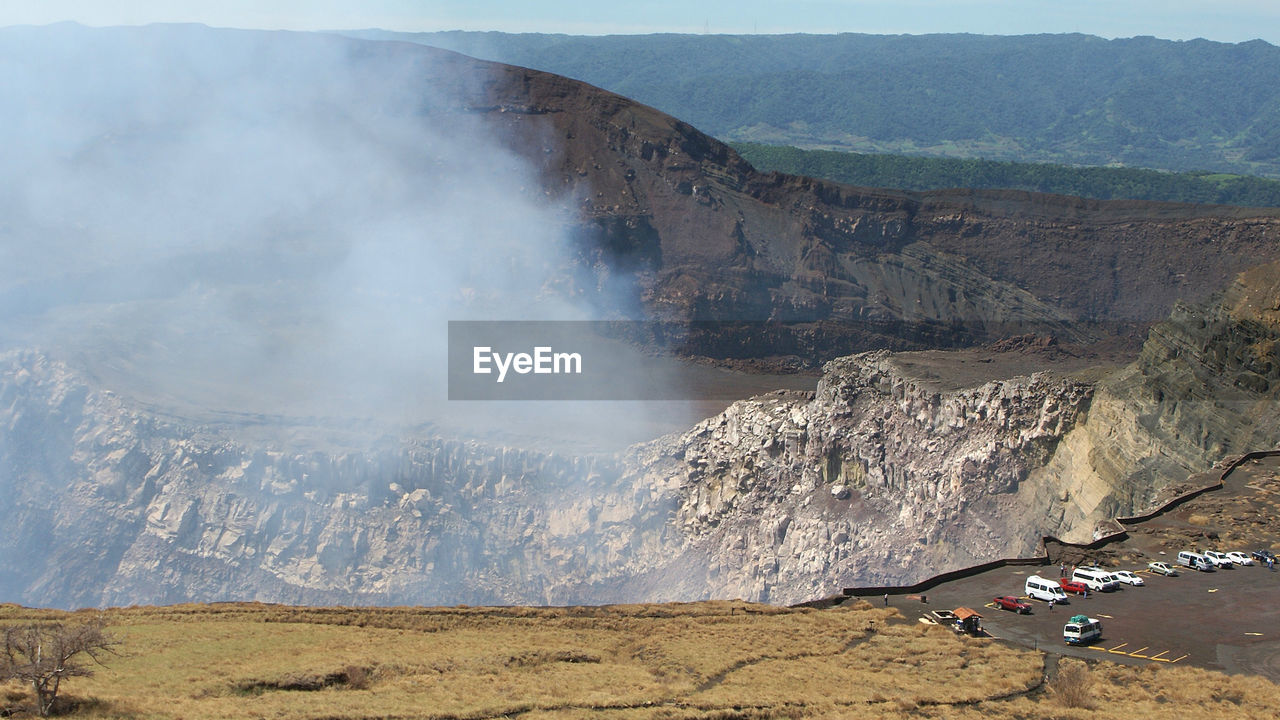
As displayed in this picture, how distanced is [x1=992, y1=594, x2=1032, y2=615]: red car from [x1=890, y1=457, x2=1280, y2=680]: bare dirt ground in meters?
0.22

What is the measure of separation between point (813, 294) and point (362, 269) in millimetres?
33323

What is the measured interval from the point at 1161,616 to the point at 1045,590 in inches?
110

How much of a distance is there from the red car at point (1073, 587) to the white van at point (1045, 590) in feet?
1.56

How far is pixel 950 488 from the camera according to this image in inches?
2119

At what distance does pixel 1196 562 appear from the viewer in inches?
1356

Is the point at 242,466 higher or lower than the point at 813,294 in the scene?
lower

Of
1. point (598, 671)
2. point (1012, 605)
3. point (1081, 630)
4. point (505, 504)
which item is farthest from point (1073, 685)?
point (505, 504)

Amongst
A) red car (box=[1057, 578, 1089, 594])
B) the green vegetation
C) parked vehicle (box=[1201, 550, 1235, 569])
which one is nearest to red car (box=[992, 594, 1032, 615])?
red car (box=[1057, 578, 1089, 594])

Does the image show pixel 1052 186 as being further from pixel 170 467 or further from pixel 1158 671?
pixel 1158 671

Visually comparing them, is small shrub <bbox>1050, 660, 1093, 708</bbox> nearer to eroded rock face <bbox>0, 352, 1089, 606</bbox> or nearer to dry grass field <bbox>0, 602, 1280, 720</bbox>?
dry grass field <bbox>0, 602, 1280, 720</bbox>

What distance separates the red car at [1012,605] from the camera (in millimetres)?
31047

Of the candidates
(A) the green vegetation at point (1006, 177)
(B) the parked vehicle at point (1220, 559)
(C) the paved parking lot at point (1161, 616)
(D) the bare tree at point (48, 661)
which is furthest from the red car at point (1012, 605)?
(A) the green vegetation at point (1006, 177)

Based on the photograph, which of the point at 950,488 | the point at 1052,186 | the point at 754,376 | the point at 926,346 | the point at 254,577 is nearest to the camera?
the point at 950,488

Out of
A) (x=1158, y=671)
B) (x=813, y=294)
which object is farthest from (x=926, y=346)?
(x=1158, y=671)
